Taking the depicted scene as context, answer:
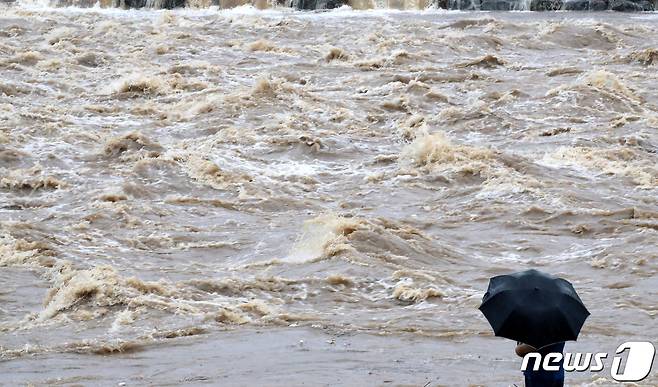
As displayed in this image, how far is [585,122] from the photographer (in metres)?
18.6

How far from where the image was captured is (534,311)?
493cm

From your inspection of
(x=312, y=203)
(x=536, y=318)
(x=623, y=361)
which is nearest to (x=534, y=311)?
(x=536, y=318)

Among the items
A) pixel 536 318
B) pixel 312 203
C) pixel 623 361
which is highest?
pixel 536 318

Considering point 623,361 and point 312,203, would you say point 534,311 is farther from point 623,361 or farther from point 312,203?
point 312,203

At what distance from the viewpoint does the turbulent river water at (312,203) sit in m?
8.24

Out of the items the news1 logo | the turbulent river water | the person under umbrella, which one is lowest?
the turbulent river water

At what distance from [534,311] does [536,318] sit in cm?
Answer: 3

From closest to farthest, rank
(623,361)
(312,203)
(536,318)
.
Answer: (536,318) < (623,361) < (312,203)

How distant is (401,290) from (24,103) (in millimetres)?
11889

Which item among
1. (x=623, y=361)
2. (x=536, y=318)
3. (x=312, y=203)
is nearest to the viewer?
(x=536, y=318)

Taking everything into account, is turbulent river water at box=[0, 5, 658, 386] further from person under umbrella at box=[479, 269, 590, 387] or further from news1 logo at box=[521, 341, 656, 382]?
person under umbrella at box=[479, 269, 590, 387]

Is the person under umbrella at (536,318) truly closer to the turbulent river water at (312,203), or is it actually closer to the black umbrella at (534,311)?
the black umbrella at (534,311)

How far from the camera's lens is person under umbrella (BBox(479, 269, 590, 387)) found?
4.93 metres

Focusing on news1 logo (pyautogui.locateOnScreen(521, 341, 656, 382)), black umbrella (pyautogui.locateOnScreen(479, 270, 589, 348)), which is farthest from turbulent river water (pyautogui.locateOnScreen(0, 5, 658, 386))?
black umbrella (pyautogui.locateOnScreen(479, 270, 589, 348))
